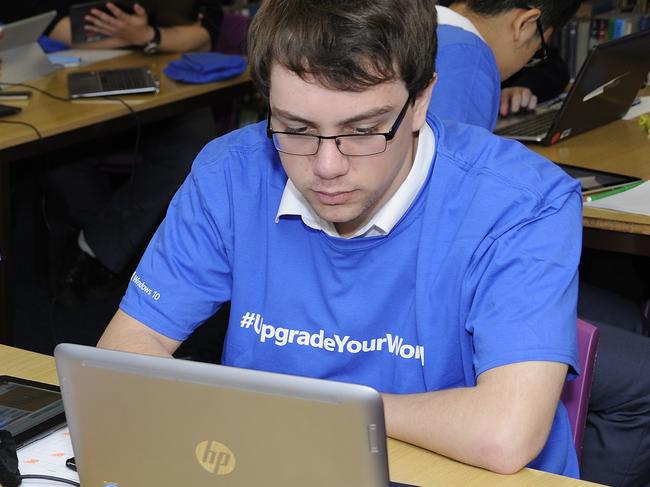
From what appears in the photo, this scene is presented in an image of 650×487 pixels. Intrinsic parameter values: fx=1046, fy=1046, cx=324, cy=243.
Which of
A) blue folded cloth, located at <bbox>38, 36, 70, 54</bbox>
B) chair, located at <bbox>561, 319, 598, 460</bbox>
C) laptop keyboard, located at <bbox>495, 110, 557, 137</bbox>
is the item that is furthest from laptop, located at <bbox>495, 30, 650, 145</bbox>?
blue folded cloth, located at <bbox>38, 36, 70, 54</bbox>

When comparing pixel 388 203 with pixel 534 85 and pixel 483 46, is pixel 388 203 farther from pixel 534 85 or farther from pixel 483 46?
pixel 534 85

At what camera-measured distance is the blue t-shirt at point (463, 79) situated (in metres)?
2.18

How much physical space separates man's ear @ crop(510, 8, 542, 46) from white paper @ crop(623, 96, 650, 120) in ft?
2.31

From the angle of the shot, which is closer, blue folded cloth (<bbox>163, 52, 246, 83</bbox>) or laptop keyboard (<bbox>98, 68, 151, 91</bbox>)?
laptop keyboard (<bbox>98, 68, 151, 91</bbox>)

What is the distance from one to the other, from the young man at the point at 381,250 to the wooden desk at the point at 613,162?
765mm

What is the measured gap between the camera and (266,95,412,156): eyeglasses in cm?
137

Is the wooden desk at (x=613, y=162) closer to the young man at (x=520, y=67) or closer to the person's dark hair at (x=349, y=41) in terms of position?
the young man at (x=520, y=67)

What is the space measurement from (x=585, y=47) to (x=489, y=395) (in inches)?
115

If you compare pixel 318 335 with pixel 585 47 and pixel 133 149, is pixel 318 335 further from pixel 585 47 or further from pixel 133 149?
pixel 585 47

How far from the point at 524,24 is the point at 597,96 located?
1.70 ft

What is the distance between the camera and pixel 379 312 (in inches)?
59.4

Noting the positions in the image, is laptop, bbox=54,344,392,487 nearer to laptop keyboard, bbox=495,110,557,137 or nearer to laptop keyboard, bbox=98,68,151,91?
laptop keyboard, bbox=495,110,557,137

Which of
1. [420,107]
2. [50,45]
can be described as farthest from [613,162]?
[50,45]

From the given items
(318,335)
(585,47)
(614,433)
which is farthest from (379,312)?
(585,47)
